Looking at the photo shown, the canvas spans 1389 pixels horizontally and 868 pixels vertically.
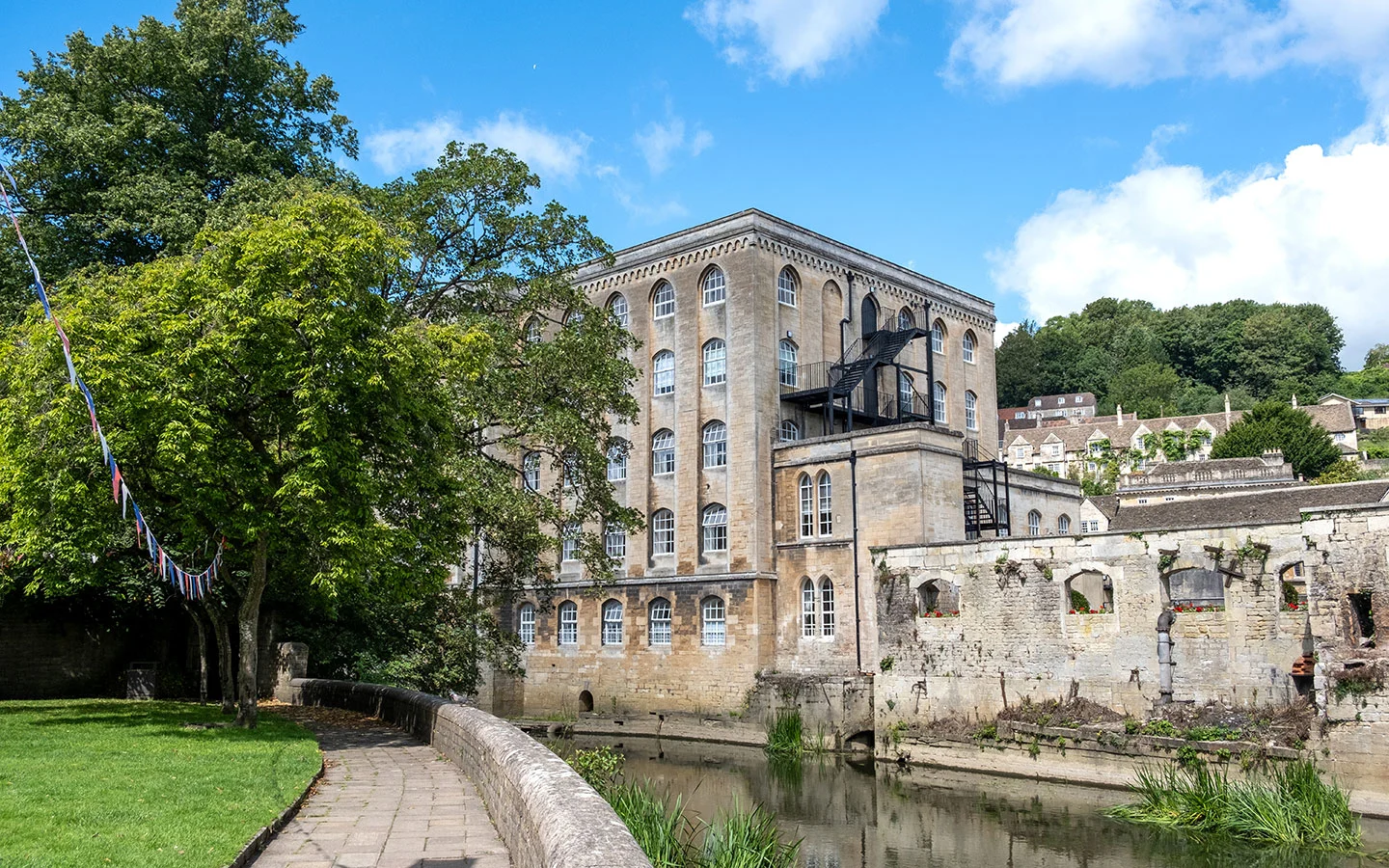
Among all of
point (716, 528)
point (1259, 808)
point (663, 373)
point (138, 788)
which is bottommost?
point (1259, 808)

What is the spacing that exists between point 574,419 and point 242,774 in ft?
39.3

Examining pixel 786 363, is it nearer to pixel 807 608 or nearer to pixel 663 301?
pixel 663 301

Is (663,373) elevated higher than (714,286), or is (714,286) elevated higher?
(714,286)

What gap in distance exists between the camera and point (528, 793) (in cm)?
985

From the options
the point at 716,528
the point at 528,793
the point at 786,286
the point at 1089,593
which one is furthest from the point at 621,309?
the point at 528,793

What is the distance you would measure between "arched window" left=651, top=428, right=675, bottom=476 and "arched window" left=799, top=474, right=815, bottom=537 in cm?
510

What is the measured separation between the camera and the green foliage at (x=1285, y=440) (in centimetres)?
7306

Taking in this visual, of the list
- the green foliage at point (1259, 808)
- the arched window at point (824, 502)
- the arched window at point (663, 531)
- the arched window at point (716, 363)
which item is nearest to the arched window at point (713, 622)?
the arched window at point (663, 531)

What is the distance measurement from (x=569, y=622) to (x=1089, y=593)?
18.4 meters

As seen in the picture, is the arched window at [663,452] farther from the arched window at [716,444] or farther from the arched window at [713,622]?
the arched window at [713,622]

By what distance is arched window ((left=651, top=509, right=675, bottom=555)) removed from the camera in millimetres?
39469

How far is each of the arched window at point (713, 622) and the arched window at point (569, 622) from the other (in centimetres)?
617

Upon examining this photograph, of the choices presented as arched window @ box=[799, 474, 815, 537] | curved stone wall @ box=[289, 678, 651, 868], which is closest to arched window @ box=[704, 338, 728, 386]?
arched window @ box=[799, 474, 815, 537]

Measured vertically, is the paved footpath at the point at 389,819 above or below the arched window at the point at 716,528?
below
